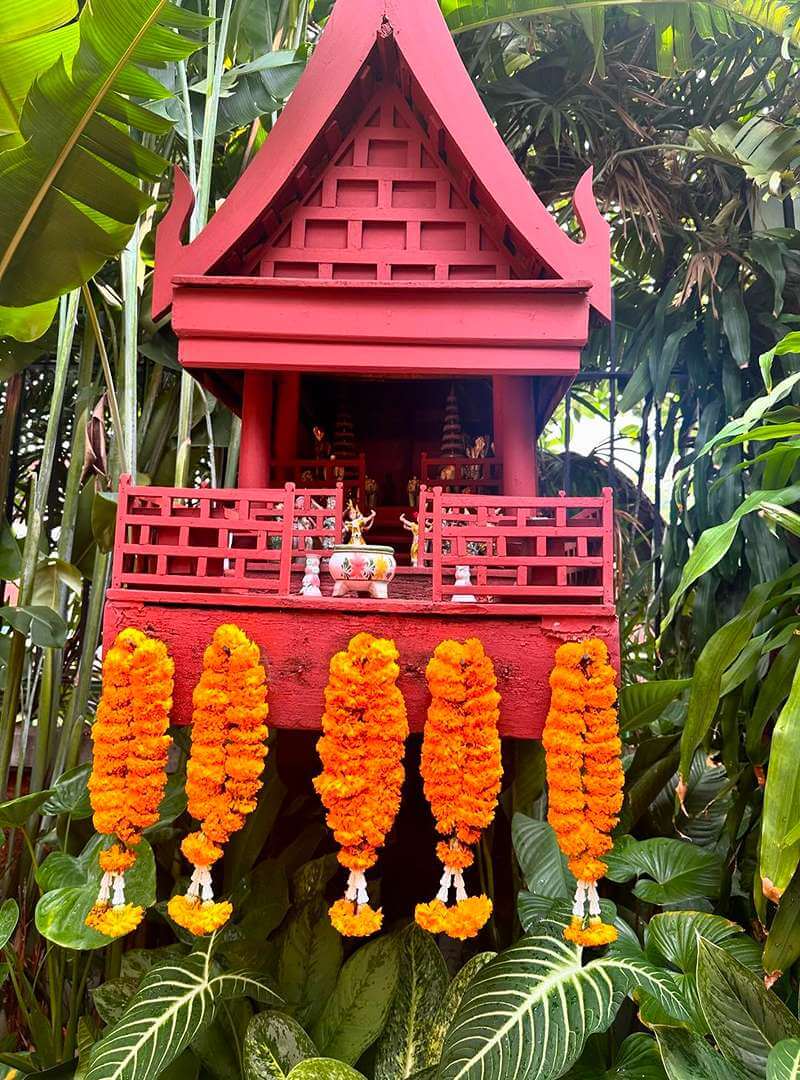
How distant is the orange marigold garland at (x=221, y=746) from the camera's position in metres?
1.59

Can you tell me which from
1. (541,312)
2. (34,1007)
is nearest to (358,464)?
(541,312)

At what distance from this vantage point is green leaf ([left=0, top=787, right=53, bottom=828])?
2.01 metres

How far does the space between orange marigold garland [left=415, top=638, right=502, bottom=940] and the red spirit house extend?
0.09m

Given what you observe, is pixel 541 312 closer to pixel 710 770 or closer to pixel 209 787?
pixel 209 787

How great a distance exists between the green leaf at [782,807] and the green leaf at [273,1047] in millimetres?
1191

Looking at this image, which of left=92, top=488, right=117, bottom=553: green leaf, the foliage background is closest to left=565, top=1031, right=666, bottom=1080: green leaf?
the foliage background

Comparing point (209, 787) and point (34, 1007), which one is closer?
point (209, 787)

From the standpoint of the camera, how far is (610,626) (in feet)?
5.42

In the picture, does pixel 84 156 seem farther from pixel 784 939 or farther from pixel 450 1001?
pixel 784 939

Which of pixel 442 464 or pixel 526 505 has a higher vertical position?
pixel 442 464

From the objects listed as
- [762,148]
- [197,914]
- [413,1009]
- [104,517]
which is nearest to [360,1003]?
[413,1009]

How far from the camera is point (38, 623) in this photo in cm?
230

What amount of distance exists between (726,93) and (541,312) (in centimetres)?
218

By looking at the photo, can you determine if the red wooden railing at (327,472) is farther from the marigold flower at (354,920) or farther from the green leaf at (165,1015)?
the green leaf at (165,1015)
